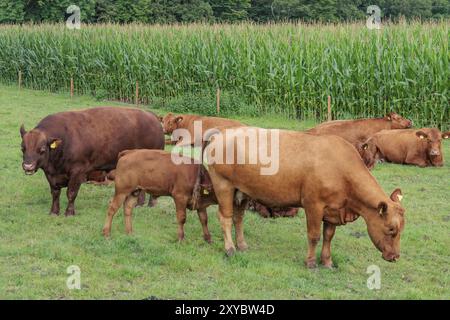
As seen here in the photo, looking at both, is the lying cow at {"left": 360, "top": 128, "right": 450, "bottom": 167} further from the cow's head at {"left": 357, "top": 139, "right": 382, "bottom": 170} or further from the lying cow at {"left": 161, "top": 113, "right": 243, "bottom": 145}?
the lying cow at {"left": 161, "top": 113, "right": 243, "bottom": 145}

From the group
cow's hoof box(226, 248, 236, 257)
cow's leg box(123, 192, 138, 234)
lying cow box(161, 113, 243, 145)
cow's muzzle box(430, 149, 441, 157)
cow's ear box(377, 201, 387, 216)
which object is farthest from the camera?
lying cow box(161, 113, 243, 145)

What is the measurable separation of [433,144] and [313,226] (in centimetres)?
734

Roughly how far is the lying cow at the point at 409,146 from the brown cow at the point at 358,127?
194 mm

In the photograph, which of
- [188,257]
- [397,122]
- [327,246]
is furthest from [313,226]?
[397,122]

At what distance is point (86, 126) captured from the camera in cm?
1097

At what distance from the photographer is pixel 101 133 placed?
1105cm

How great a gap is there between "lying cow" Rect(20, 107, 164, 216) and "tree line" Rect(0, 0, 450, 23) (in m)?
33.9

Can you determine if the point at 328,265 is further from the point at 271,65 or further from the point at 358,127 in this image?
the point at 271,65

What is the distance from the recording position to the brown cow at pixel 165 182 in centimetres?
920

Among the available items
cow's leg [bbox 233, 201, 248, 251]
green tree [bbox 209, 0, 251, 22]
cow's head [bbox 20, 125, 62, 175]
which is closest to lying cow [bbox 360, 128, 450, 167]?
cow's leg [bbox 233, 201, 248, 251]

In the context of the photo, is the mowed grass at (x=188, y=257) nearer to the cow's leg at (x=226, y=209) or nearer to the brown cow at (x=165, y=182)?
the cow's leg at (x=226, y=209)

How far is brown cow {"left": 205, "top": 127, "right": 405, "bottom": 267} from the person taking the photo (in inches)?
318

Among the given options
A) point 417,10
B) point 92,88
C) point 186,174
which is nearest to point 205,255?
point 186,174

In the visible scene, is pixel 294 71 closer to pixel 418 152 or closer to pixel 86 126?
pixel 418 152
